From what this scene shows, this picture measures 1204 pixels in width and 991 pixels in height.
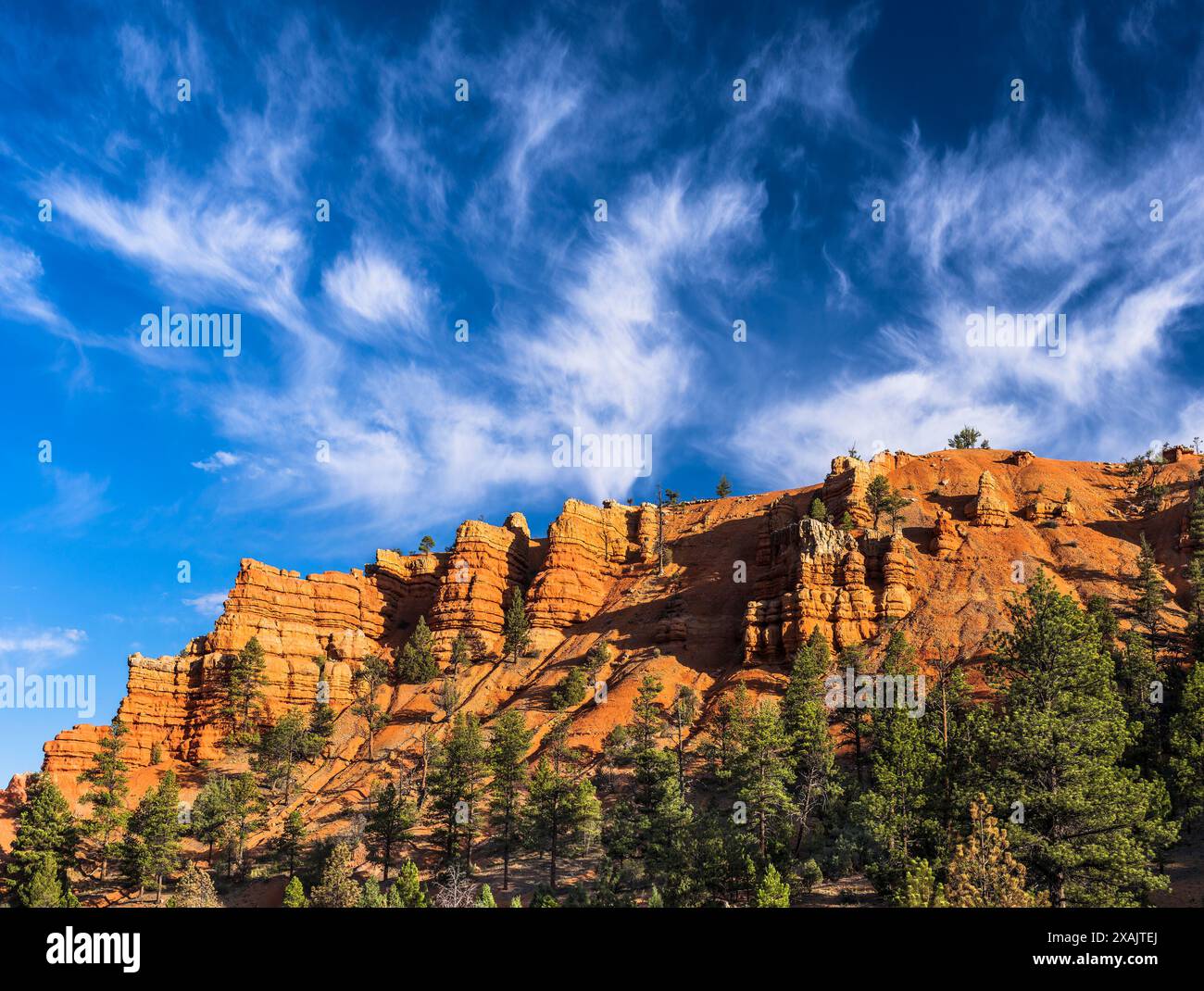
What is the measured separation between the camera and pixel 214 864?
68.1 metres

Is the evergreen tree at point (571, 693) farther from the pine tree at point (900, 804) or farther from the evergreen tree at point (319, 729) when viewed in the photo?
the pine tree at point (900, 804)

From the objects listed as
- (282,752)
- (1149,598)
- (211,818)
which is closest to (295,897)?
(211,818)

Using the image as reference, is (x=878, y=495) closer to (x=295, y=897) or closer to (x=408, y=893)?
(x=408, y=893)

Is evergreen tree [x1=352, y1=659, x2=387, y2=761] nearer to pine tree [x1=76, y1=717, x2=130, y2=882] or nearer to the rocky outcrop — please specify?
the rocky outcrop

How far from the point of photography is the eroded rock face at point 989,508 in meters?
96.0

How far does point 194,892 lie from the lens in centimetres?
5247

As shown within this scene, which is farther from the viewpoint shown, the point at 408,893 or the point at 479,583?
the point at 479,583

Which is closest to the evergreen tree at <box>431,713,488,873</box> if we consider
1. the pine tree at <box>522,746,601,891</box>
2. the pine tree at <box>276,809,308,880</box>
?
the pine tree at <box>522,746,601,891</box>

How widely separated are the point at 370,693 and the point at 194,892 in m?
44.4

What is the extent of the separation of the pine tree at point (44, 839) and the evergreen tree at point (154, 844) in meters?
4.72
